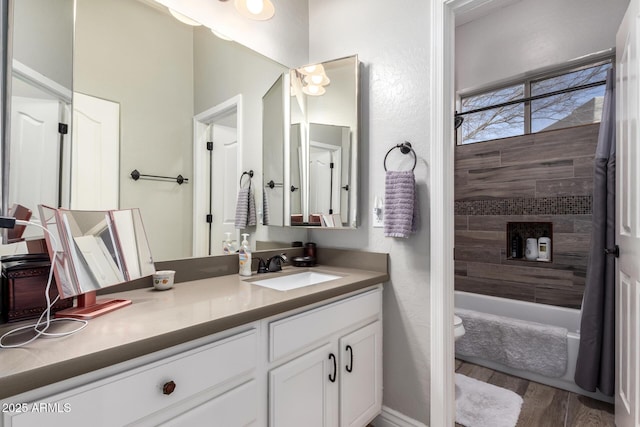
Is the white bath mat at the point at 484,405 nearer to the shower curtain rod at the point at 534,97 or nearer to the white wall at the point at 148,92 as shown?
the white wall at the point at 148,92

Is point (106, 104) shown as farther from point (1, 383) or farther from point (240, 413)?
point (240, 413)

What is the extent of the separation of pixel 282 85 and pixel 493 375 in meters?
2.55

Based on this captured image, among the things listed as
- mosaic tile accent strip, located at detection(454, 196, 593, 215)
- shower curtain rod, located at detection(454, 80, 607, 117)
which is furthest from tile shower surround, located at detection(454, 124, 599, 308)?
shower curtain rod, located at detection(454, 80, 607, 117)

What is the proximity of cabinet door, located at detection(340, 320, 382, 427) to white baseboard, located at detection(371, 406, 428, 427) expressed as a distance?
6 centimetres

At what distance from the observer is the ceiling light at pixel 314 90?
192 cm

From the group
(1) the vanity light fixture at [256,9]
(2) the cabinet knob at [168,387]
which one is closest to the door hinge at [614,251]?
(2) the cabinet knob at [168,387]


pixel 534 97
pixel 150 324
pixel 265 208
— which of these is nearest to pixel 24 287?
pixel 150 324

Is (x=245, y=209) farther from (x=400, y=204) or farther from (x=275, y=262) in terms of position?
(x=400, y=204)

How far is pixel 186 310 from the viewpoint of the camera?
1004mm

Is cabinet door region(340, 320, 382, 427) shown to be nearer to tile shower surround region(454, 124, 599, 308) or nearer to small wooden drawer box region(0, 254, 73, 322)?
small wooden drawer box region(0, 254, 73, 322)

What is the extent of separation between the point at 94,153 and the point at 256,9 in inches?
45.5

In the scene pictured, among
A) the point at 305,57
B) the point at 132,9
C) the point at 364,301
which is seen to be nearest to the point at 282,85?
the point at 305,57

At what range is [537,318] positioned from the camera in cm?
277

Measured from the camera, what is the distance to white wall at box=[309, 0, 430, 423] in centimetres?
160
